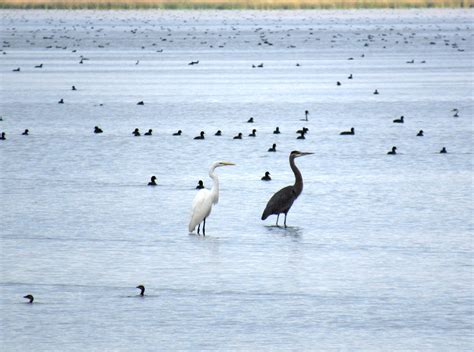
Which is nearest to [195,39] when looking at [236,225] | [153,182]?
[153,182]

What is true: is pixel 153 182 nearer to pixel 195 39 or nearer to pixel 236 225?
pixel 236 225

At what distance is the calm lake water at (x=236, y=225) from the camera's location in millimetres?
14102

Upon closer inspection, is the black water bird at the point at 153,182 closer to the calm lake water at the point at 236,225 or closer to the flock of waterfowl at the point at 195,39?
the calm lake water at the point at 236,225

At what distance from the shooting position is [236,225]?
803 inches

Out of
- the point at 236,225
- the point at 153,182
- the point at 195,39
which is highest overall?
the point at 236,225

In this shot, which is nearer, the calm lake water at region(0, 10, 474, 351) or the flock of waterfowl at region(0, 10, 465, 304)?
the calm lake water at region(0, 10, 474, 351)

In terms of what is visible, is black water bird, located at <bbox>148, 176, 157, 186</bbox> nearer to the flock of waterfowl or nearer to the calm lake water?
the calm lake water

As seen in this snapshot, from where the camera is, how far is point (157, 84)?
2168 inches

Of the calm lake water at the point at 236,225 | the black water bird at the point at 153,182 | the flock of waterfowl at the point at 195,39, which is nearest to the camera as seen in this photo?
the calm lake water at the point at 236,225

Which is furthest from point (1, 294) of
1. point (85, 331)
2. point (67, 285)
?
point (85, 331)


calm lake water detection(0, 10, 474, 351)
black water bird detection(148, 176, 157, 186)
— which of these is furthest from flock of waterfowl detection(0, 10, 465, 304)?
black water bird detection(148, 176, 157, 186)

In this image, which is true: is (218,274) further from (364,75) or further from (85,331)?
(364,75)

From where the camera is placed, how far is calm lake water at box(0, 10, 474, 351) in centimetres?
1410

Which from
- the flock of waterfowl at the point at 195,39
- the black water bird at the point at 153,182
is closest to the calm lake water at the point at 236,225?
the black water bird at the point at 153,182
